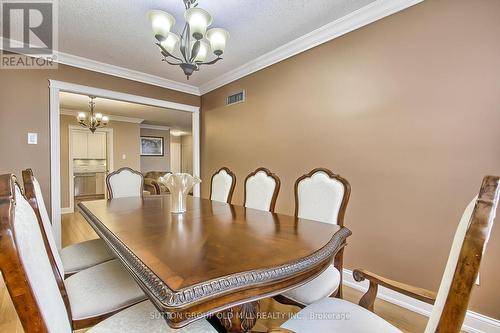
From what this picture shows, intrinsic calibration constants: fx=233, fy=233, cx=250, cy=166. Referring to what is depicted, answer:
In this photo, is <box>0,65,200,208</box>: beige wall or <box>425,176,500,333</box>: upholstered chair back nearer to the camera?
<box>425,176,500,333</box>: upholstered chair back

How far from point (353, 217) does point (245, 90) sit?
2.21 metres

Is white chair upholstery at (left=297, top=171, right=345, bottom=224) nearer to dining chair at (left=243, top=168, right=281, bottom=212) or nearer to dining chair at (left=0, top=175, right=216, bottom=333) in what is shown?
dining chair at (left=243, top=168, right=281, bottom=212)

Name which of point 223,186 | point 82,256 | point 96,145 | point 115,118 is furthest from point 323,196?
point 96,145

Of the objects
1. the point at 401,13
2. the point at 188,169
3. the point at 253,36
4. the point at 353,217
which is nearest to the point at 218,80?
the point at 253,36

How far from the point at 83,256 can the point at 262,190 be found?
144cm

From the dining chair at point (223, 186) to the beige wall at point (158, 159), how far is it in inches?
240

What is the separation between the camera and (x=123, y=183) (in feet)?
9.25

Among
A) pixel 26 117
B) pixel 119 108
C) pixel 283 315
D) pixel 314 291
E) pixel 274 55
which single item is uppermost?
pixel 274 55

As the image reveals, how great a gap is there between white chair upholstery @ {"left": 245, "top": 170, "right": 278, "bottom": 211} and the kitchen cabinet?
5.84 meters

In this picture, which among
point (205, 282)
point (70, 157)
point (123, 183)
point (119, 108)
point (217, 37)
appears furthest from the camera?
point (70, 157)

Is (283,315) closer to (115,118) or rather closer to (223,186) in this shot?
(223,186)

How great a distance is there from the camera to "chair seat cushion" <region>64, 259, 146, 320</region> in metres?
1.08

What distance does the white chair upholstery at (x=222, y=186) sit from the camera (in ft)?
8.00

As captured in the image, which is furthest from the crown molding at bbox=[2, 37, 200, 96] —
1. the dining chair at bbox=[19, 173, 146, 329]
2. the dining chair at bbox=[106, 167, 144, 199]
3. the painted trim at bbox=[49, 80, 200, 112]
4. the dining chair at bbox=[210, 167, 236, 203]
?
the dining chair at bbox=[19, 173, 146, 329]
